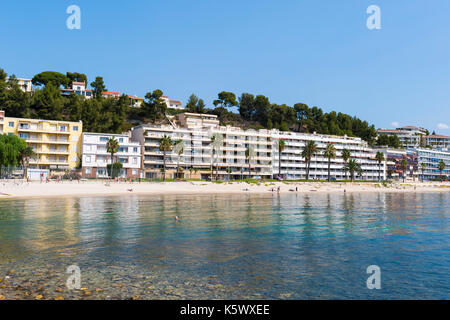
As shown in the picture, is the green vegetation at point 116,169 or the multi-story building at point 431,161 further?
the multi-story building at point 431,161

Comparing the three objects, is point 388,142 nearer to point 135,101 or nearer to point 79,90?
point 135,101

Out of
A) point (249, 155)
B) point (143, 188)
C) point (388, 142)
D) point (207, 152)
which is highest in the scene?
point (388, 142)

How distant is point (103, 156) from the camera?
10031 centimetres

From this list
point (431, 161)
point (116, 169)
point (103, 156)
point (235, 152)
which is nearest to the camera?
point (116, 169)

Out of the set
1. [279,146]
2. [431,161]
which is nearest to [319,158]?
[279,146]

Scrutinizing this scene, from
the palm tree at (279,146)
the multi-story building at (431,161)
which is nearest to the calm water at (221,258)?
the palm tree at (279,146)

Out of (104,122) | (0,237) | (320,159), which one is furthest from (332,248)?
(320,159)

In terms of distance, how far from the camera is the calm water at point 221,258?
13.5 metres

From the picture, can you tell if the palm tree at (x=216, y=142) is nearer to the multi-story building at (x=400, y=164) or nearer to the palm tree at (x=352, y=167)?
→ the palm tree at (x=352, y=167)

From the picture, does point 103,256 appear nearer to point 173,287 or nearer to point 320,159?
point 173,287

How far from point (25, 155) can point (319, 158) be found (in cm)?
9856

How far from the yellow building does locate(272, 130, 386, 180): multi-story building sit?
66.7m

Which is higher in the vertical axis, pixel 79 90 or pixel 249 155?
pixel 79 90

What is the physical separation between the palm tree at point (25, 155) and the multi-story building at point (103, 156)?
41.8ft
